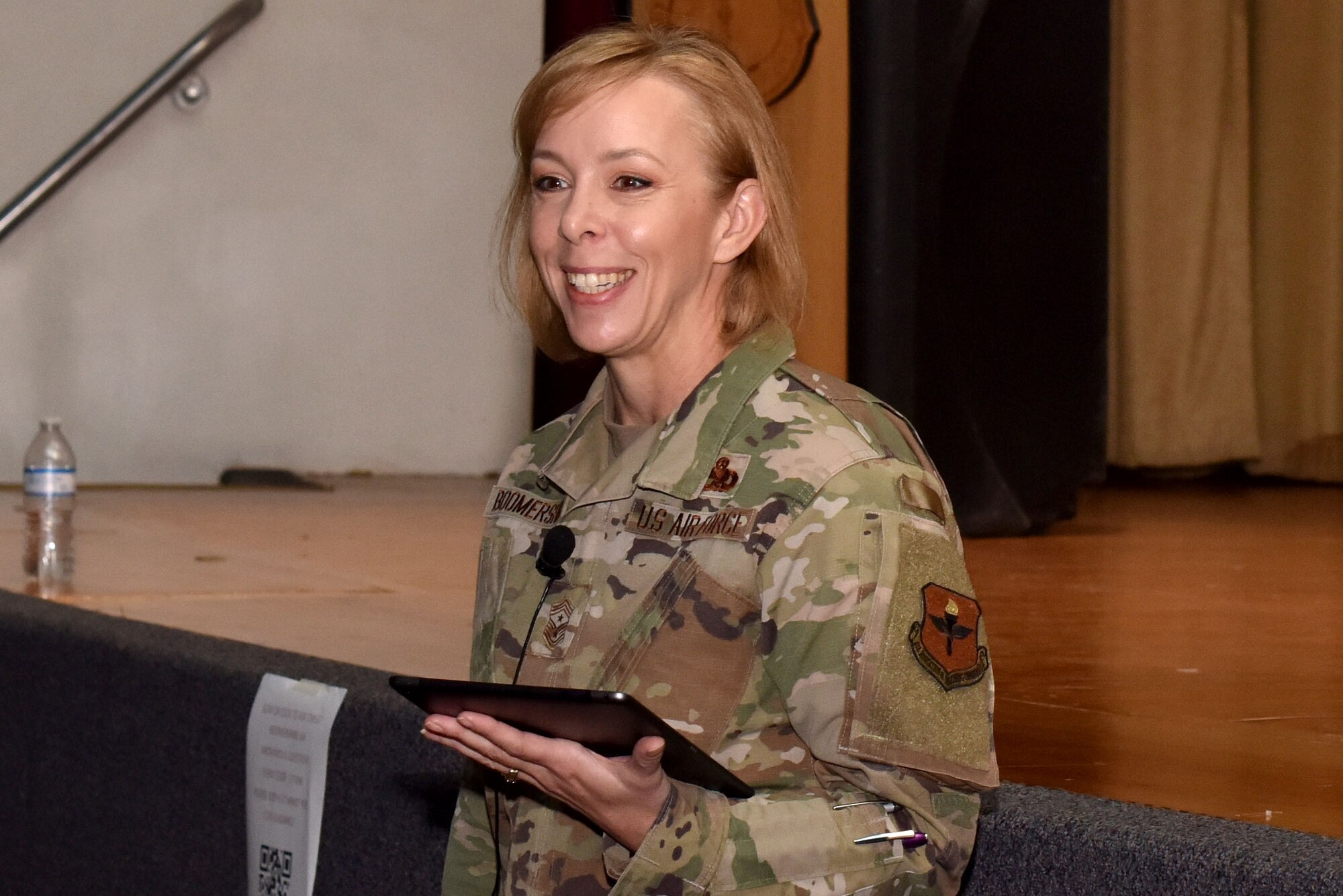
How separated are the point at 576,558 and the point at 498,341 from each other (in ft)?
15.5

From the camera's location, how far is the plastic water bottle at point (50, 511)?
2691mm

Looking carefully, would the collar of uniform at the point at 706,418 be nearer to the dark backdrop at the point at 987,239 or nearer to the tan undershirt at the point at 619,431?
the tan undershirt at the point at 619,431

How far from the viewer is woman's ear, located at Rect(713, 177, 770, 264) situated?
1.09 metres

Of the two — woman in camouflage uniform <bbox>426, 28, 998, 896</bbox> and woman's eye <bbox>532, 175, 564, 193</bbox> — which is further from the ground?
woman's eye <bbox>532, 175, 564, 193</bbox>

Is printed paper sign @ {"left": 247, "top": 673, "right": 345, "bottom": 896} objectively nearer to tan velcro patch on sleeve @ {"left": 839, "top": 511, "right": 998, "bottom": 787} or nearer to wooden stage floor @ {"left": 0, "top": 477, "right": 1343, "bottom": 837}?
wooden stage floor @ {"left": 0, "top": 477, "right": 1343, "bottom": 837}

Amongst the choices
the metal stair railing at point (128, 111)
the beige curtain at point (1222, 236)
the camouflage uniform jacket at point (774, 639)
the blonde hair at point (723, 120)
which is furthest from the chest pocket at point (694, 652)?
the beige curtain at point (1222, 236)

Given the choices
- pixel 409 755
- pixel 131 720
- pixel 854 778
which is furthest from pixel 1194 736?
pixel 131 720

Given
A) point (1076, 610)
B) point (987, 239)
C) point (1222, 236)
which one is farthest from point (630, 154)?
point (1222, 236)

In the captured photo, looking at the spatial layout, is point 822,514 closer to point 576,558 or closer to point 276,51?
point 576,558

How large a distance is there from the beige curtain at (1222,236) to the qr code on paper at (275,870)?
4555 mm

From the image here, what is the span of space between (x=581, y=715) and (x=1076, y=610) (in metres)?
1.65

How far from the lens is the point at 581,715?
0.85 metres

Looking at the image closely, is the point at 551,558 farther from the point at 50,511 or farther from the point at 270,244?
the point at 270,244

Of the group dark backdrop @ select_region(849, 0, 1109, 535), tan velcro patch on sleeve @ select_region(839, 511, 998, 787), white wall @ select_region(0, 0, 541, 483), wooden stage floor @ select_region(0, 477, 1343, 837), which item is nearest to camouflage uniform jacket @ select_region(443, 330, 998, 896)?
tan velcro patch on sleeve @ select_region(839, 511, 998, 787)
